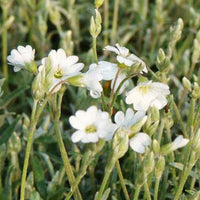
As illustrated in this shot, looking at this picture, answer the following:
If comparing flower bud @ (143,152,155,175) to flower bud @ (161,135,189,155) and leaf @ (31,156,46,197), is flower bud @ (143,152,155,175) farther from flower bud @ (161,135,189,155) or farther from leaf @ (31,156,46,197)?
leaf @ (31,156,46,197)

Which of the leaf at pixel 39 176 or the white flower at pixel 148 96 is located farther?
the leaf at pixel 39 176

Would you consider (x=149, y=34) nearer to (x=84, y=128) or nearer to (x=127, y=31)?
(x=127, y=31)

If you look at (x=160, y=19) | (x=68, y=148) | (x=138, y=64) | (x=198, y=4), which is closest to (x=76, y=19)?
(x=160, y=19)

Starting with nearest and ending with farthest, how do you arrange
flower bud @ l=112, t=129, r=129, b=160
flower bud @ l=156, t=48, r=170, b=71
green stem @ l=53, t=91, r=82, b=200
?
flower bud @ l=112, t=129, r=129, b=160, green stem @ l=53, t=91, r=82, b=200, flower bud @ l=156, t=48, r=170, b=71

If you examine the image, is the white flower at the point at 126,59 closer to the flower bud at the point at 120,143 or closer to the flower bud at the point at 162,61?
the flower bud at the point at 162,61

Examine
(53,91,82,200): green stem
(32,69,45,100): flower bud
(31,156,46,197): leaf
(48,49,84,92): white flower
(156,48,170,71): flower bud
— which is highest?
(32,69,45,100): flower bud

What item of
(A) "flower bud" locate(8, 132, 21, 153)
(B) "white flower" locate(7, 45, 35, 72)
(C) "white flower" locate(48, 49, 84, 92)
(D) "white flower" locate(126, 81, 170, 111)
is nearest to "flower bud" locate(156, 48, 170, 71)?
(D) "white flower" locate(126, 81, 170, 111)

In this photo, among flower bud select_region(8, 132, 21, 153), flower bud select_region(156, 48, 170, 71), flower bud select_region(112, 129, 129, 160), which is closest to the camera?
flower bud select_region(112, 129, 129, 160)

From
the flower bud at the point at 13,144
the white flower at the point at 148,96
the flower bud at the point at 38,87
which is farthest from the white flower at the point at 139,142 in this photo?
the flower bud at the point at 13,144

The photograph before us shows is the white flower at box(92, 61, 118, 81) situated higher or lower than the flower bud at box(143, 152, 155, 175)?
higher
